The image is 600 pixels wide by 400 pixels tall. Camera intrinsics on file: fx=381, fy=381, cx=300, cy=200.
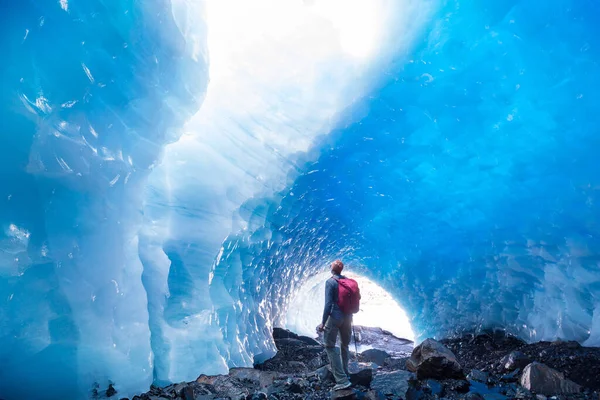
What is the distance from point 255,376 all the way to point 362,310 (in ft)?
49.0

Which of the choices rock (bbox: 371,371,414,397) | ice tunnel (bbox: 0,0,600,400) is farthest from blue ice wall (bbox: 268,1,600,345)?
rock (bbox: 371,371,414,397)

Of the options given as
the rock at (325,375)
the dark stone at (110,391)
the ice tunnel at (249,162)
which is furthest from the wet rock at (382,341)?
the dark stone at (110,391)

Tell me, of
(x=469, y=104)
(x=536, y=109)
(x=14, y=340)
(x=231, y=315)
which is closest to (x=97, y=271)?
(x=14, y=340)

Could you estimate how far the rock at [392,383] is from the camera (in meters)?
4.54

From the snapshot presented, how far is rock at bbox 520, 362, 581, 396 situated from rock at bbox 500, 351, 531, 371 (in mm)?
850

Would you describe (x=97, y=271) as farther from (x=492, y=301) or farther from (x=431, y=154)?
(x=492, y=301)

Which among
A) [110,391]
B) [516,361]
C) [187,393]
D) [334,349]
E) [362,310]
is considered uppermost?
[362,310]

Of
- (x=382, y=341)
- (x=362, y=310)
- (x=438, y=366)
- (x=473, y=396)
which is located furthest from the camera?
(x=362, y=310)

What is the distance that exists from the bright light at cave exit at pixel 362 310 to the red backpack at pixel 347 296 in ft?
32.9

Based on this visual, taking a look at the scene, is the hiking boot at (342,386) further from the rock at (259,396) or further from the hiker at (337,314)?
the rock at (259,396)

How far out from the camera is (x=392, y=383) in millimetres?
4824

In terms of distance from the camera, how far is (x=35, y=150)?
4004 mm

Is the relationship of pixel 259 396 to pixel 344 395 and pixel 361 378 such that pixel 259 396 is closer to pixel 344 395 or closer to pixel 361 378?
pixel 344 395

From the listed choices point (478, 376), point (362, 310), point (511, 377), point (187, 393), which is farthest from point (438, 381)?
point (362, 310)
